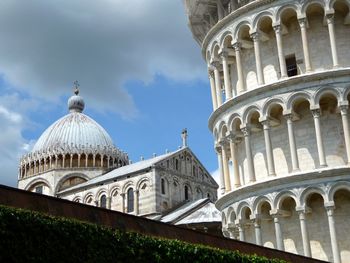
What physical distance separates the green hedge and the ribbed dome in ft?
156

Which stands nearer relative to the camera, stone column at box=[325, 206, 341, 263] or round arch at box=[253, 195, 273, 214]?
stone column at box=[325, 206, 341, 263]

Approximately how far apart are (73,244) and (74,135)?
50646 mm

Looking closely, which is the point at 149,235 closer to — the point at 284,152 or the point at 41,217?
the point at 41,217

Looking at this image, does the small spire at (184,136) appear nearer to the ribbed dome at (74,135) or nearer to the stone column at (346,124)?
the ribbed dome at (74,135)

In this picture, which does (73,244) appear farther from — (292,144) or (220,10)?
(220,10)

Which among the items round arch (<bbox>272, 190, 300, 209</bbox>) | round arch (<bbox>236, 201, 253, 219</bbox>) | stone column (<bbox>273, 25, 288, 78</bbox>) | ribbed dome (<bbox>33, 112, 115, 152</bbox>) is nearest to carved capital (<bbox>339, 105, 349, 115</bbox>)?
stone column (<bbox>273, 25, 288, 78</bbox>)

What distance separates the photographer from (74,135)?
201 feet

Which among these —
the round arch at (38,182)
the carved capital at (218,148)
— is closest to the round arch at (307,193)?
the carved capital at (218,148)

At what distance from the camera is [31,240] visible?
35.3ft

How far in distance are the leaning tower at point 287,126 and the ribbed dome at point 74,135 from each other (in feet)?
115

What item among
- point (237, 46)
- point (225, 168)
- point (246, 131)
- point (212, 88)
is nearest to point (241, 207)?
point (225, 168)

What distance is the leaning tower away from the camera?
75.8 feet

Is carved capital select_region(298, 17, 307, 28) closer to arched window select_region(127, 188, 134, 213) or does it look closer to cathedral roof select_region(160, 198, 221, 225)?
cathedral roof select_region(160, 198, 221, 225)

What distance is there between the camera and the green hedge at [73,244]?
34.4 ft
